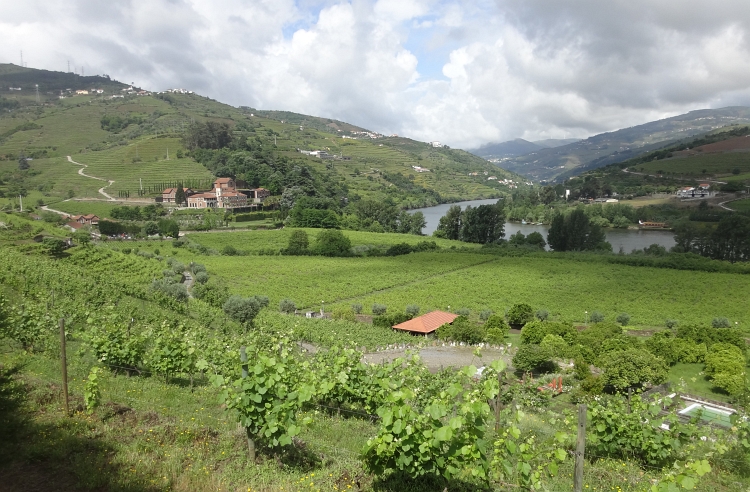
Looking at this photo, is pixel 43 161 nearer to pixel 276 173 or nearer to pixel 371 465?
pixel 276 173

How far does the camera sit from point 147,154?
98438 millimetres

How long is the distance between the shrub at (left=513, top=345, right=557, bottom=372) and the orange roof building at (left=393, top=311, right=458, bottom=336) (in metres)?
8.15

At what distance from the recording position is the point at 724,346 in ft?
65.3

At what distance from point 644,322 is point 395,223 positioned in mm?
55048

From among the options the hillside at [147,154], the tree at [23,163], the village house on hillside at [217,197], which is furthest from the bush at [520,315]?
the tree at [23,163]

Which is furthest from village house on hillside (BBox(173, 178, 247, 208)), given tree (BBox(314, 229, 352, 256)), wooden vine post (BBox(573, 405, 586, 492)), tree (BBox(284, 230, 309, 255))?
wooden vine post (BBox(573, 405, 586, 492))

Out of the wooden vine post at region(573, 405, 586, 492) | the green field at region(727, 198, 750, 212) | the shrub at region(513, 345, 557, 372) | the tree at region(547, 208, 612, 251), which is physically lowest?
the shrub at region(513, 345, 557, 372)

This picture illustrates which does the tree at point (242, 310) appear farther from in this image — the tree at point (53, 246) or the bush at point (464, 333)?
the tree at point (53, 246)

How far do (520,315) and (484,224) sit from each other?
40.5 m

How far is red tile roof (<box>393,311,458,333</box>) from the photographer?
2672 cm

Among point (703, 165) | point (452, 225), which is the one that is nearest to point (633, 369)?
point (452, 225)

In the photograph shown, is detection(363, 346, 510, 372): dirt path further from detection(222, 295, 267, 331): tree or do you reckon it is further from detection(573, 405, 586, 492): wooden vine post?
detection(573, 405, 586, 492): wooden vine post

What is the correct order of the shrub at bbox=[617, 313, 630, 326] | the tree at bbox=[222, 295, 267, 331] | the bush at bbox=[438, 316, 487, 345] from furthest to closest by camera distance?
the shrub at bbox=[617, 313, 630, 326] → the tree at bbox=[222, 295, 267, 331] → the bush at bbox=[438, 316, 487, 345]

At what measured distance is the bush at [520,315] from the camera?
27.8 meters
